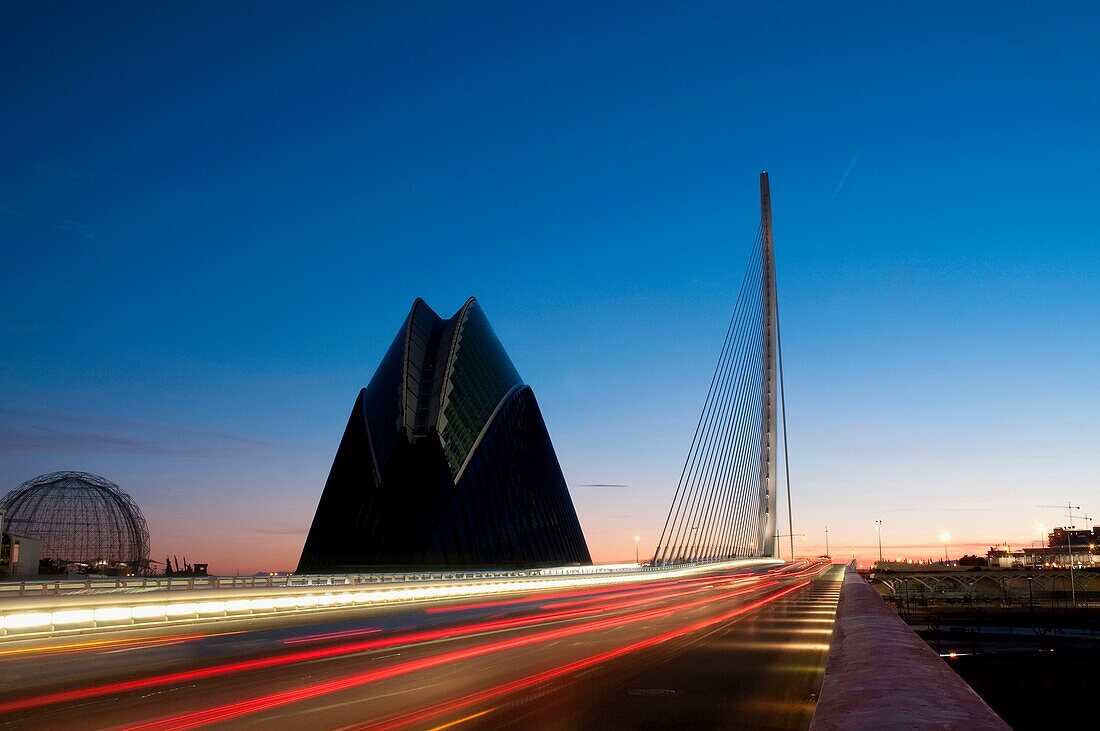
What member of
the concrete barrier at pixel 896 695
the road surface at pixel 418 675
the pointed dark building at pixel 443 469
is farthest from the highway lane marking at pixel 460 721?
the pointed dark building at pixel 443 469

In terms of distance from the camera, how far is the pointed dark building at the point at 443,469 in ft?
217

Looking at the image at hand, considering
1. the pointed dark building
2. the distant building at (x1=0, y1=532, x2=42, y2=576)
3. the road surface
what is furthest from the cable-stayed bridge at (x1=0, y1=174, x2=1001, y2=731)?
the pointed dark building

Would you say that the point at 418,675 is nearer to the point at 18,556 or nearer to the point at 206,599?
the point at 206,599

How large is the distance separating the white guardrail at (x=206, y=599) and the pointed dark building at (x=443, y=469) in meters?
25.3

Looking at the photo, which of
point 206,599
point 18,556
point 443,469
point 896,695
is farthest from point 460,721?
point 443,469

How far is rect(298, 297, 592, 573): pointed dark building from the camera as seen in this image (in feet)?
217

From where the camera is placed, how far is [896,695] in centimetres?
514

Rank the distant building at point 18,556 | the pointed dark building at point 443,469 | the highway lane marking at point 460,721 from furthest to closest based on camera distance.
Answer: the pointed dark building at point 443,469 < the distant building at point 18,556 < the highway lane marking at point 460,721

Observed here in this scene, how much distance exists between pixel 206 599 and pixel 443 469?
49798 mm

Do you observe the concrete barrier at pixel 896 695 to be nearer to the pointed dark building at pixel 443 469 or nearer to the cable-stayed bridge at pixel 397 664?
the cable-stayed bridge at pixel 397 664

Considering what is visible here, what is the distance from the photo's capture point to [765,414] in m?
59.3

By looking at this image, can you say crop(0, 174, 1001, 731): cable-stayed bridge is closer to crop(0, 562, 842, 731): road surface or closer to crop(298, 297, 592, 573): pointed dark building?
crop(0, 562, 842, 731): road surface

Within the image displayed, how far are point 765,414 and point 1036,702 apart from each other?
106ft

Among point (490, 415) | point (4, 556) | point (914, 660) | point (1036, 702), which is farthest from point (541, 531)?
point (914, 660)
